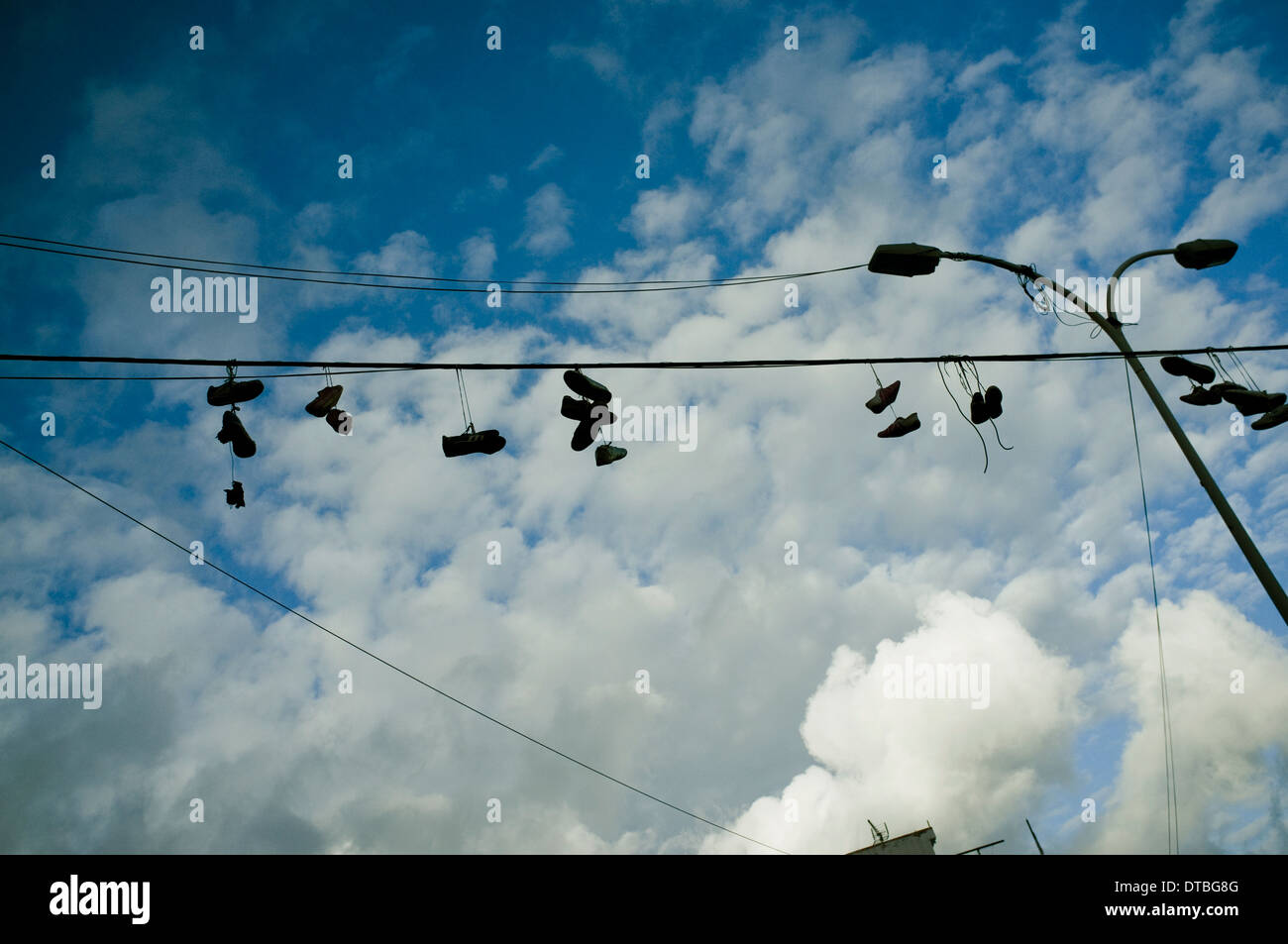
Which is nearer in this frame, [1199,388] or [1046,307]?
[1199,388]

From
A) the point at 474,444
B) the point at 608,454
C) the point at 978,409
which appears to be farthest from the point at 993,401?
the point at 474,444

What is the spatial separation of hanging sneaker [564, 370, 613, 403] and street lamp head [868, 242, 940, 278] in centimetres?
273

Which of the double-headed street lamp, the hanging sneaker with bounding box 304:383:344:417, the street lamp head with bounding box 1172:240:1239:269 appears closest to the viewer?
the double-headed street lamp

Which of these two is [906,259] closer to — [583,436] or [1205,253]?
[1205,253]

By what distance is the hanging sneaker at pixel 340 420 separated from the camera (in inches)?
238

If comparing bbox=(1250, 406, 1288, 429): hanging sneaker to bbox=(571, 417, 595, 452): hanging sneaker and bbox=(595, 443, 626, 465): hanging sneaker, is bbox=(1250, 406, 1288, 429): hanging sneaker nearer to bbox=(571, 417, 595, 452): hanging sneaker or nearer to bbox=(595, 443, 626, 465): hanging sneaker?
bbox=(595, 443, 626, 465): hanging sneaker

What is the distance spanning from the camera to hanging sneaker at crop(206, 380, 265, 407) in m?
5.62

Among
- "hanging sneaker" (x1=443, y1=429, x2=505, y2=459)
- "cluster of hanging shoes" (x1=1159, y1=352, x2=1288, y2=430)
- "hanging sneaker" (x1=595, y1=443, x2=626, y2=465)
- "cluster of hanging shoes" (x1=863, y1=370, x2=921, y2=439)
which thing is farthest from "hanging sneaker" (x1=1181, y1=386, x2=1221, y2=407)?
"hanging sneaker" (x1=443, y1=429, x2=505, y2=459)

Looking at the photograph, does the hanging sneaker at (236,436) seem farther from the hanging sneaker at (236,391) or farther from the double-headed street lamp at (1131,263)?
the double-headed street lamp at (1131,263)
